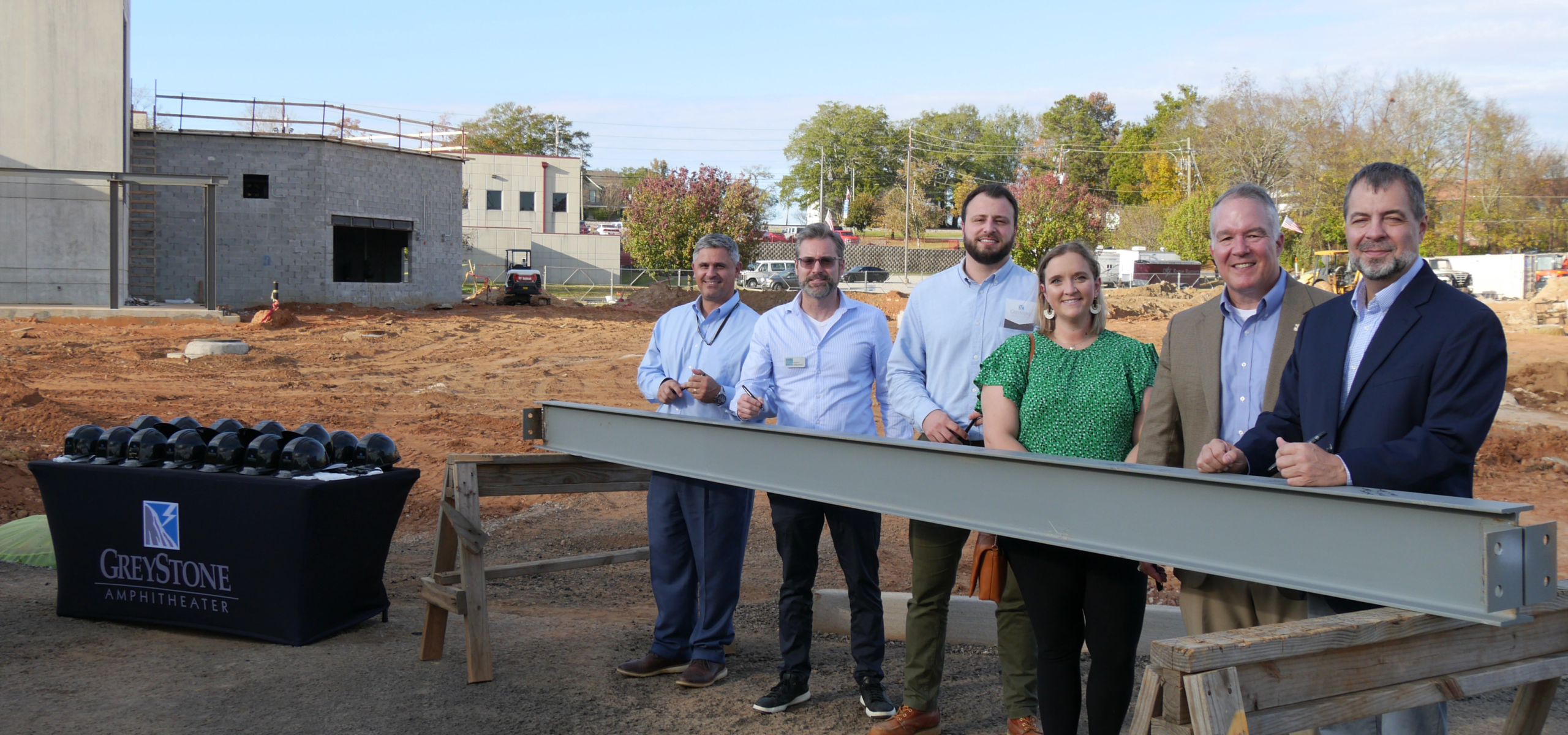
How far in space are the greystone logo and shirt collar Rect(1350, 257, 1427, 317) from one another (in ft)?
17.1

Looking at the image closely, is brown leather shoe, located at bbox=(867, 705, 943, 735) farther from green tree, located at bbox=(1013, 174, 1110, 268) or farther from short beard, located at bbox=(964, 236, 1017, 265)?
green tree, located at bbox=(1013, 174, 1110, 268)

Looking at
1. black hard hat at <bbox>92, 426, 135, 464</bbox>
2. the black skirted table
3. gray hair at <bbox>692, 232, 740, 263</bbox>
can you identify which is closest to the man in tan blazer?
gray hair at <bbox>692, 232, 740, 263</bbox>

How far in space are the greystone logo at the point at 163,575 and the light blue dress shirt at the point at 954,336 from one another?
364 centimetres

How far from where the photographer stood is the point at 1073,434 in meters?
3.49

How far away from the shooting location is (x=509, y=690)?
4910mm

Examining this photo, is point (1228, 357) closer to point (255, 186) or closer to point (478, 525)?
point (478, 525)

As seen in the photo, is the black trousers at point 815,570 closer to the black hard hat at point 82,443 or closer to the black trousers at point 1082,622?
the black trousers at point 1082,622

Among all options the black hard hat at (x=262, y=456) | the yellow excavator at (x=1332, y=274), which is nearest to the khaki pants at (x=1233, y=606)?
the black hard hat at (x=262, y=456)

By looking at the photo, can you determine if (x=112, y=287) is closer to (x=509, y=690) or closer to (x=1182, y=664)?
(x=509, y=690)

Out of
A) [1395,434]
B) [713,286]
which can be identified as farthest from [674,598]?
[1395,434]

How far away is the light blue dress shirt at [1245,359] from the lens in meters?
3.32

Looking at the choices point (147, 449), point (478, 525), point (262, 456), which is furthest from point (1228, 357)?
point (147, 449)

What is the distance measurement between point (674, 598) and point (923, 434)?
157 cm

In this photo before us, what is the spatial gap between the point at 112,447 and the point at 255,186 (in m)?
29.1
